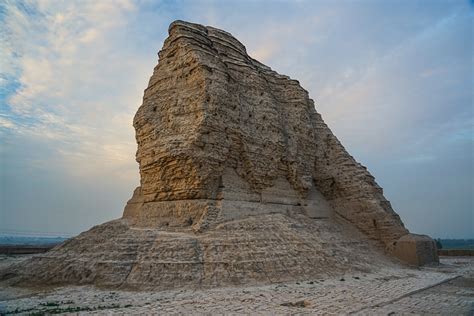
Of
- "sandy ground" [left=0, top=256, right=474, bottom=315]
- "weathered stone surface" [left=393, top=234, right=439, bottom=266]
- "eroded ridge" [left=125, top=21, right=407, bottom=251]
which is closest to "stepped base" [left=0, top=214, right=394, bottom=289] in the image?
"sandy ground" [left=0, top=256, right=474, bottom=315]

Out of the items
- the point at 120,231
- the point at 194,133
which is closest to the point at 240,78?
the point at 194,133

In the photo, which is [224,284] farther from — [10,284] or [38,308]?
[10,284]

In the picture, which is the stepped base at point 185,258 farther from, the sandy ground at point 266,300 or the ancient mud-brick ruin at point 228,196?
the sandy ground at point 266,300

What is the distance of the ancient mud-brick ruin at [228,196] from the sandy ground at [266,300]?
110 centimetres

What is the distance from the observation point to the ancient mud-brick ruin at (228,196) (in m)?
14.4

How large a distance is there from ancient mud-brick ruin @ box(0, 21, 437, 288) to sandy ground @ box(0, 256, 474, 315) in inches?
43.2

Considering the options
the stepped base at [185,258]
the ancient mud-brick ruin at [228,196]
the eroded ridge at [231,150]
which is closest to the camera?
the stepped base at [185,258]

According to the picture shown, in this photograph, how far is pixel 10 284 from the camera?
48.1ft

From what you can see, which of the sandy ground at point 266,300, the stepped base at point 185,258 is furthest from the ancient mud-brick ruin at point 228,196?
the sandy ground at point 266,300

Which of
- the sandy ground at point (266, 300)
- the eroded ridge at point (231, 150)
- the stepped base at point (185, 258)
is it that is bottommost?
the sandy ground at point (266, 300)

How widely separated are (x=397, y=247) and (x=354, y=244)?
3673 mm

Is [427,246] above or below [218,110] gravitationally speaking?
below

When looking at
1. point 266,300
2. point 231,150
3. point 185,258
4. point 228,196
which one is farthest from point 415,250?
point 185,258

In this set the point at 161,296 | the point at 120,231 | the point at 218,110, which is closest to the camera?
the point at 161,296
